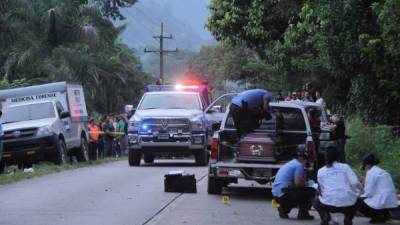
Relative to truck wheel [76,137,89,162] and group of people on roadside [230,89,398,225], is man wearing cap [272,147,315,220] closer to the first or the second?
group of people on roadside [230,89,398,225]

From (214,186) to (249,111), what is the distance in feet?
5.34

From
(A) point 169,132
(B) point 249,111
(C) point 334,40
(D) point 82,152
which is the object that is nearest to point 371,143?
(C) point 334,40

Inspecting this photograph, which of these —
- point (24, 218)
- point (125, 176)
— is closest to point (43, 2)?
point (125, 176)

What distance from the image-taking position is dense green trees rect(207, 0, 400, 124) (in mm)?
18281

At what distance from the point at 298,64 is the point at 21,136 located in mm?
9310

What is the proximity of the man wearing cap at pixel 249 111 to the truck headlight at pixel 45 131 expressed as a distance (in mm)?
9132

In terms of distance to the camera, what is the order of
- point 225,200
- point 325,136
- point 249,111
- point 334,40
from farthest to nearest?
point 334,40, point 325,136, point 249,111, point 225,200

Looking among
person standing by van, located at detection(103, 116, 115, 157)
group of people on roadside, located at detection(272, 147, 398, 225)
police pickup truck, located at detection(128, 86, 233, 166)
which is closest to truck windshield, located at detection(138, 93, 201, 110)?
police pickup truck, located at detection(128, 86, 233, 166)

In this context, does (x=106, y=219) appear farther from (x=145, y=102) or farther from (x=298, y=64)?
(x=298, y=64)

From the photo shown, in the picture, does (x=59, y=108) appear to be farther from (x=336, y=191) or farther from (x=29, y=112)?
(x=336, y=191)

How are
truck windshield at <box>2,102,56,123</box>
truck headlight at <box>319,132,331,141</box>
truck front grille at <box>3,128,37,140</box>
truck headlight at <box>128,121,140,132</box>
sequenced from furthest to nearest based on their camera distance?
1. truck windshield at <box>2,102,56,123</box>
2. truck front grille at <box>3,128,37,140</box>
3. truck headlight at <box>128,121,140,132</box>
4. truck headlight at <box>319,132,331,141</box>

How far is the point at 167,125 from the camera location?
2248cm

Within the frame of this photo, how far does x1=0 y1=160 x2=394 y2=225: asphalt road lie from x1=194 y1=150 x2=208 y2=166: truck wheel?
410 cm

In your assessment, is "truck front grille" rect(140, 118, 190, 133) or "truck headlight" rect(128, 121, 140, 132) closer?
"truck front grille" rect(140, 118, 190, 133)
